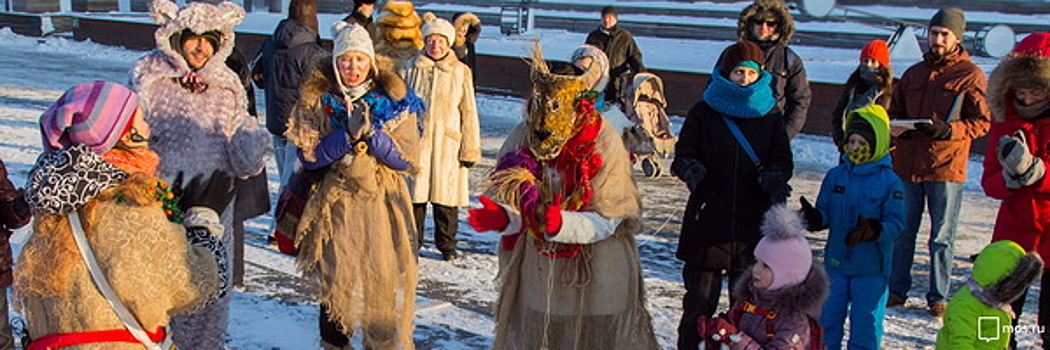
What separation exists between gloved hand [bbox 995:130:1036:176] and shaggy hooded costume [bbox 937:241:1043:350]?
623 millimetres

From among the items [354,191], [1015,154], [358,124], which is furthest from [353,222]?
[1015,154]

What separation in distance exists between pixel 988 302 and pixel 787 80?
2702mm

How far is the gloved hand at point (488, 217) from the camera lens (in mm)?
3619

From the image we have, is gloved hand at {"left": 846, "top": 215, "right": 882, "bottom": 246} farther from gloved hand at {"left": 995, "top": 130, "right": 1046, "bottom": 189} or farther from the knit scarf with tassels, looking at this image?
Answer: the knit scarf with tassels

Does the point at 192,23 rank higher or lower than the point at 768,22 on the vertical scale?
lower

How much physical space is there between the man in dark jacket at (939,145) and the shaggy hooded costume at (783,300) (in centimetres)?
251

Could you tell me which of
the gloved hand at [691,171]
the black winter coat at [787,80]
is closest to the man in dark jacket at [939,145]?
the black winter coat at [787,80]

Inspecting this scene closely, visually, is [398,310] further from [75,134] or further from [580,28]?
[580,28]

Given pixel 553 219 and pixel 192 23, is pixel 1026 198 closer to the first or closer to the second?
pixel 553 219

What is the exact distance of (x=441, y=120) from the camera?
6.54m

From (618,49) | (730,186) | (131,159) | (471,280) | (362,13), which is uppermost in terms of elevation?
(362,13)

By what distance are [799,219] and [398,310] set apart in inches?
75.7

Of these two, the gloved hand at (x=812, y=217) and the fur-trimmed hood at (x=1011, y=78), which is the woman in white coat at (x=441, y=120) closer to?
the gloved hand at (x=812, y=217)

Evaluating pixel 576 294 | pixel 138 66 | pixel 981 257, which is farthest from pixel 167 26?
pixel 981 257
